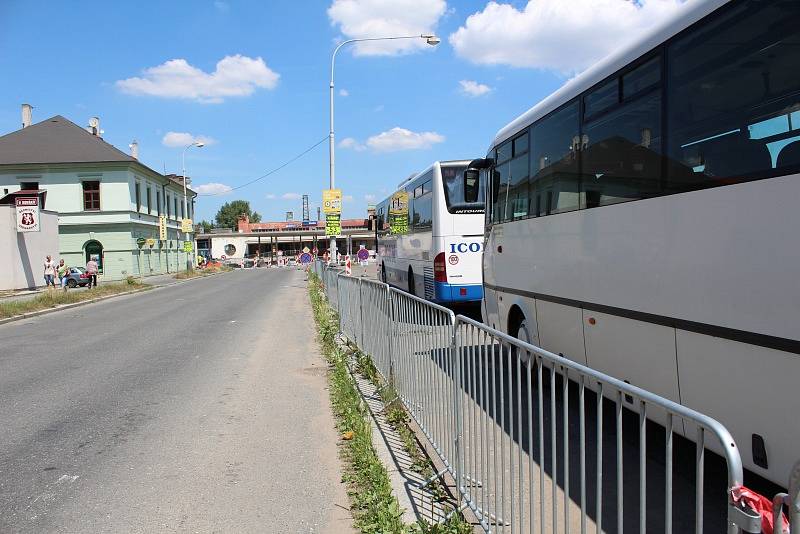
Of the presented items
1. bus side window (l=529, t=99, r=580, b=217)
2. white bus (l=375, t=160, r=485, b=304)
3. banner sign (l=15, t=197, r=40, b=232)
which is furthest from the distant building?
bus side window (l=529, t=99, r=580, b=217)

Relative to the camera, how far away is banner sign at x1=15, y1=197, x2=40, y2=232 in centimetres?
2755

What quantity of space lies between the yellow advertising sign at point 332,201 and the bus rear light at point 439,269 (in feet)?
34.0

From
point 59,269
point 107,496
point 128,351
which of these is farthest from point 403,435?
point 59,269

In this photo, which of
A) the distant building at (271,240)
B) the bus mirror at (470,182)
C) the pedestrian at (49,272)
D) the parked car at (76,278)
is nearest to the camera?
the bus mirror at (470,182)

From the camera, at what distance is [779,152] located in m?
3.19

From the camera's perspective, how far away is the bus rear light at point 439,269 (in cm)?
1280


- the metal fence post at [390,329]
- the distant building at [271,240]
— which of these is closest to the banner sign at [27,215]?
the metal fence post at [390,329]

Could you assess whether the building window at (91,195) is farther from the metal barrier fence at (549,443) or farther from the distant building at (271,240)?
the metal barrier fence at (549,443)

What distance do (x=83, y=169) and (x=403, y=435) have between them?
47363mm

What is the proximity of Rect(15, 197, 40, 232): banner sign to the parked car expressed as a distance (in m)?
6.71

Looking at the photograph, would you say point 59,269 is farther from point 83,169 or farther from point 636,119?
A: point 636,119

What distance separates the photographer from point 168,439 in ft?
18.2

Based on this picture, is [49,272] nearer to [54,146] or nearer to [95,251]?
[95,251]

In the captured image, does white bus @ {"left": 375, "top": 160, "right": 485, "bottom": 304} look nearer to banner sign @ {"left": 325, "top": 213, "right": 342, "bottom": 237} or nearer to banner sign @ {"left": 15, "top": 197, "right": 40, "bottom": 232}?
banner sign @ {"left": 325, "top": 213, "right": 342, "bottom": 237}
